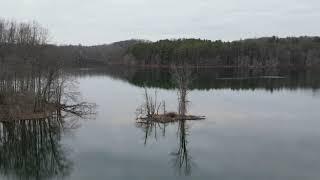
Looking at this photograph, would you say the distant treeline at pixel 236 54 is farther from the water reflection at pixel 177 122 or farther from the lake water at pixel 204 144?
the water reflection at pixel 177 122

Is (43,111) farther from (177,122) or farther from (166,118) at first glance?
(177,122)

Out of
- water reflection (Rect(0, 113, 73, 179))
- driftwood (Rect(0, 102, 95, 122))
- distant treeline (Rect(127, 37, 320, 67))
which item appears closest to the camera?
water reflection (Rect(0, 113, 73, 179))

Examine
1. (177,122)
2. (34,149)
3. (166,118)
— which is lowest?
(34,149)

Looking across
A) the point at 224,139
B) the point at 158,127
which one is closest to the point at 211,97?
the point at 158,127

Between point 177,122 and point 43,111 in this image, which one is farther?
point 43,111

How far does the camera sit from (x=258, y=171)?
23.4m

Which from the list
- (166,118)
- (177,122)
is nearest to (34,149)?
(166,118)

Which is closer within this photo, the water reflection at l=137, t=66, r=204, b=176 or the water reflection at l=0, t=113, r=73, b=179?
the water reflection at l=0, t=113, r=73, b=179

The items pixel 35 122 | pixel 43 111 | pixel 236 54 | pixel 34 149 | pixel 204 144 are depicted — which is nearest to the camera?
pixel 34 149

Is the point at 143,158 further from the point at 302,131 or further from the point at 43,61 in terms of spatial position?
the point at 43,61

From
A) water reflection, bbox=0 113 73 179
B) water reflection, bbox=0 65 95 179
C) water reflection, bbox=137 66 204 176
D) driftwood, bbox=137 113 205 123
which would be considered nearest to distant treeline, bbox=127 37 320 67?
water reflection, bbox=0 65 95 179

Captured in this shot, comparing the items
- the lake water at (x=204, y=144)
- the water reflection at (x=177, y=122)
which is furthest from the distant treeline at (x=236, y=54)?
the water reflection at (x=177, y=122)

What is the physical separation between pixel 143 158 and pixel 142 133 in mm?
6926

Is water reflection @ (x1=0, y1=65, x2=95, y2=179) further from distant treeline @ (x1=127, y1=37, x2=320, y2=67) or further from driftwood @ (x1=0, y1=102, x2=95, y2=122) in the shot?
distant treeline @ (x1=127, y1=37, x2=320, y2=67)
